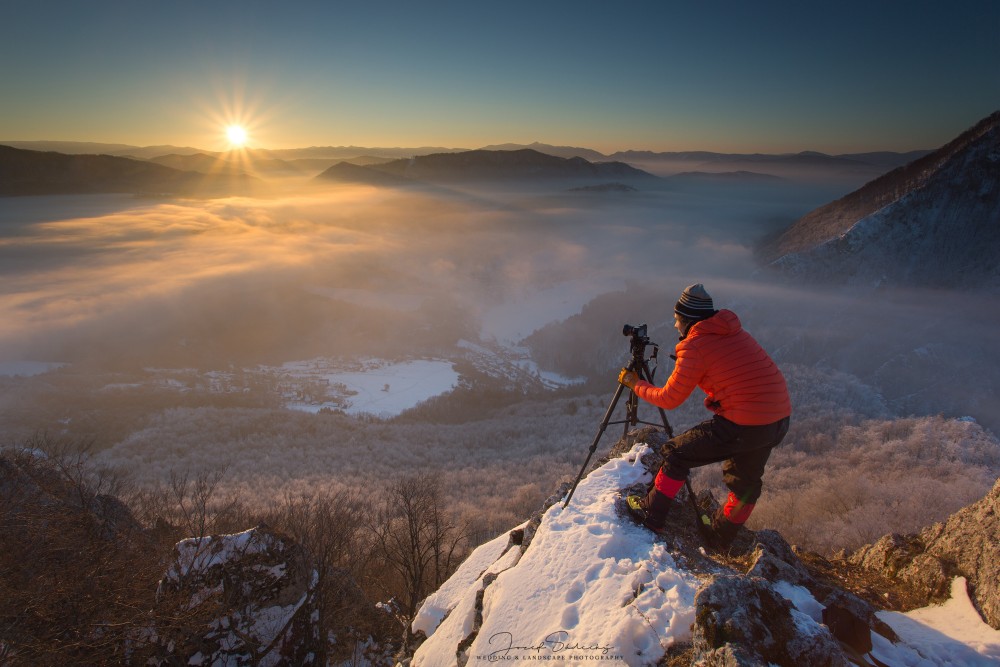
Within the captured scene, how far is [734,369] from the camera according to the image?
226 inches

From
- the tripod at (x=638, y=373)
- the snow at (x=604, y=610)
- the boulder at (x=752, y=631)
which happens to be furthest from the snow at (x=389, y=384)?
the boulder at (x=752, y=631)

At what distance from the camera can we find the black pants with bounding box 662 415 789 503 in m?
5.94

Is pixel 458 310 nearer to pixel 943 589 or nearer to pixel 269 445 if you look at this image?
pixel 269 445

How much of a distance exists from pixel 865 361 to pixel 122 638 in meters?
72.3

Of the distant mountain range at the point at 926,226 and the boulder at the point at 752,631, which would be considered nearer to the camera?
the boulder at the point at 752,631

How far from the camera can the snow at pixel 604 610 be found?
5164mm

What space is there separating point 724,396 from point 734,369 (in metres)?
0.42

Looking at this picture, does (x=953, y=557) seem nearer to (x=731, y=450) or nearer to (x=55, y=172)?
(x=731, y=450)

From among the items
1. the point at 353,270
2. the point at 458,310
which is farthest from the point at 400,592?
the point at 353,270

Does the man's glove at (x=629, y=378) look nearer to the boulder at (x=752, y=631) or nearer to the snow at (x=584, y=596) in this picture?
the snow at (x=584, y=596)

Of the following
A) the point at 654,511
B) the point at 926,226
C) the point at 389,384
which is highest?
the point at 926,226

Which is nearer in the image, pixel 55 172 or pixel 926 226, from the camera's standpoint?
pixel 926 226

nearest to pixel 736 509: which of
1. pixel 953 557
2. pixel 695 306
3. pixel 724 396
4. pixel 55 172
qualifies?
pixel 724 396

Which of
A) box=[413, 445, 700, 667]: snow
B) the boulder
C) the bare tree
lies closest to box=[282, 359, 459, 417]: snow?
the bare tree
